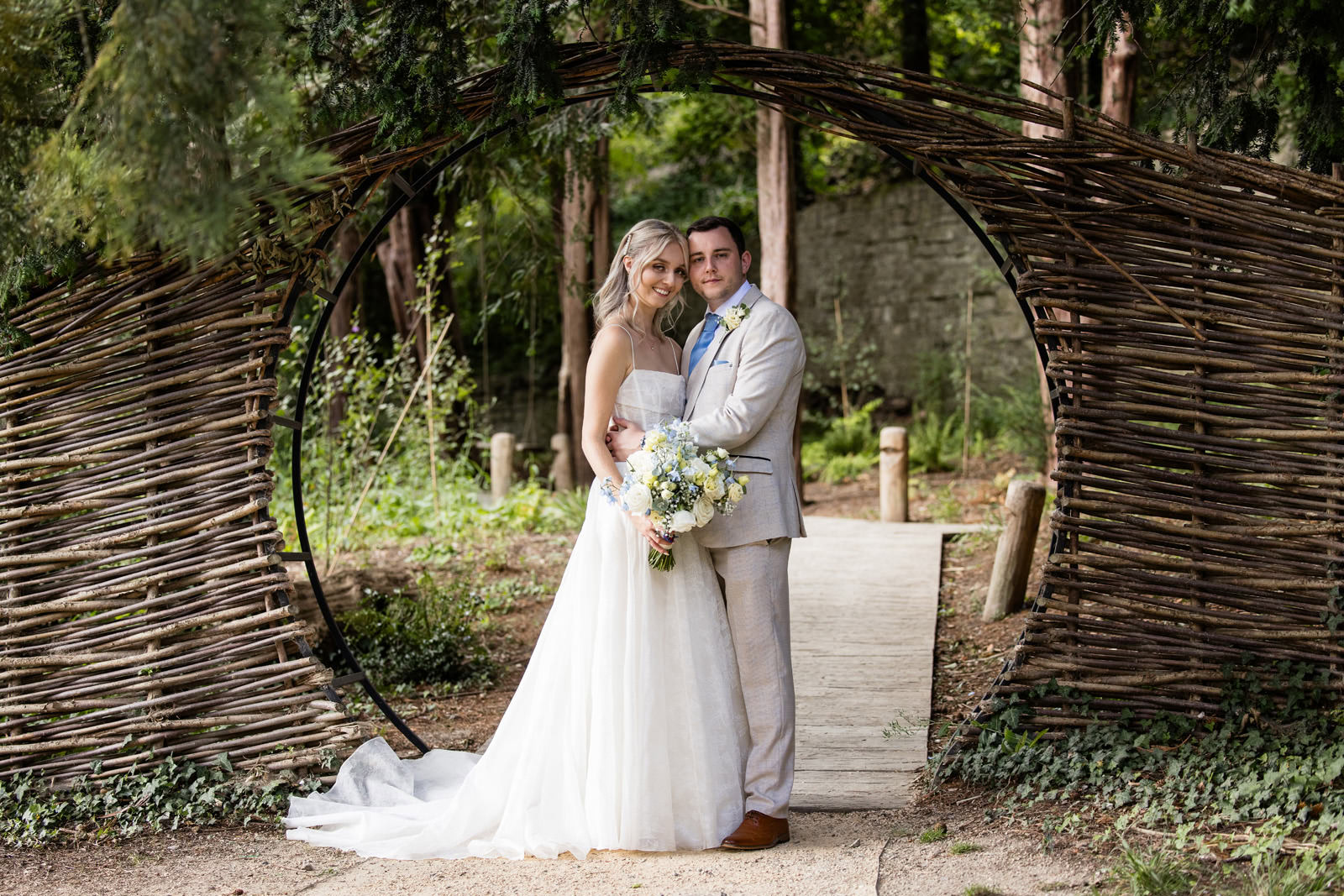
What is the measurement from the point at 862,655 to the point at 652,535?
2779 millimetres

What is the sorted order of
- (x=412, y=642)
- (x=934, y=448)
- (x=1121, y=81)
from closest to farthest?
(x=412, y=642) < (x=1121, y=81) < (x=934, y=448)

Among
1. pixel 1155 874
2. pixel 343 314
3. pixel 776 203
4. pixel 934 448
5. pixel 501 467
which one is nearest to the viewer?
pixel 1155 874

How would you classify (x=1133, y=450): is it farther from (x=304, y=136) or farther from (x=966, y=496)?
(x=966, y=496)

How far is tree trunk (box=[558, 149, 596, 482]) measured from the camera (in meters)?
9.56

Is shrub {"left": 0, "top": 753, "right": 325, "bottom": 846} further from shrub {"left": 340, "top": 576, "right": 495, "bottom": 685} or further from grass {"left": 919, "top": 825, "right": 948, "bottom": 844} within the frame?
grass {"left": 919, "top": 825, "right": 948, "bottom": 844}

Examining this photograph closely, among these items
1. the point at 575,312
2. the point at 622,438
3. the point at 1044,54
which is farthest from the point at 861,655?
the point at 575,312

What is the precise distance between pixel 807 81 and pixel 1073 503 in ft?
5.94

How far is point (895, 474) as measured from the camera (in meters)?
9.40

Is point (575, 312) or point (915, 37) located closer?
point (575, 312)

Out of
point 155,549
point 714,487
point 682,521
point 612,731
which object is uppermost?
point 714,487

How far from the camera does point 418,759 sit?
447 cm

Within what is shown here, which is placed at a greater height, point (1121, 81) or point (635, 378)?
point (1121, 81)

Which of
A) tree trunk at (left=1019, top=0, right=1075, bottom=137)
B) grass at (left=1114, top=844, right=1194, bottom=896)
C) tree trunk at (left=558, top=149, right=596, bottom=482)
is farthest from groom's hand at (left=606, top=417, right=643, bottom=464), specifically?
tree trunk at (left=558, top=149, right=596, bottom=482)

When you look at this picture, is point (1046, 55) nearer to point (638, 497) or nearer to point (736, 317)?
point (736, 317)
